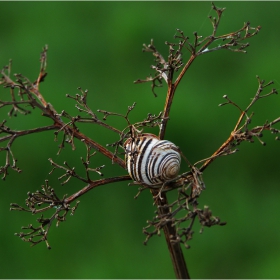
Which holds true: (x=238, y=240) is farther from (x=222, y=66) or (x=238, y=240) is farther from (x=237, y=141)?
(x=237, y=141)

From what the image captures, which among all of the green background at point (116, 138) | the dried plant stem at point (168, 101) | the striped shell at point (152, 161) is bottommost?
the striped shell at point (152, 161)

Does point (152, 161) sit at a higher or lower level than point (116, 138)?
lower

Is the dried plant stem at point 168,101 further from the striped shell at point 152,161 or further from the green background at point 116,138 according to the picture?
the green background at point 116,138

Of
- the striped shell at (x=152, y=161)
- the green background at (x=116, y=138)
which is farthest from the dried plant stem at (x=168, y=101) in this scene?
the green background at (x=116, y=138)

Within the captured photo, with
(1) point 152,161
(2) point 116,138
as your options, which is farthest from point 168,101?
(2) point 116,138

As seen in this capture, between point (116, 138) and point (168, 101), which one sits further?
point (116, 138)

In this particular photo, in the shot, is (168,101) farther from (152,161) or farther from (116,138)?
(116,138)

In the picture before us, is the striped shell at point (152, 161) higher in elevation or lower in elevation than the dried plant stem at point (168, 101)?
lower
